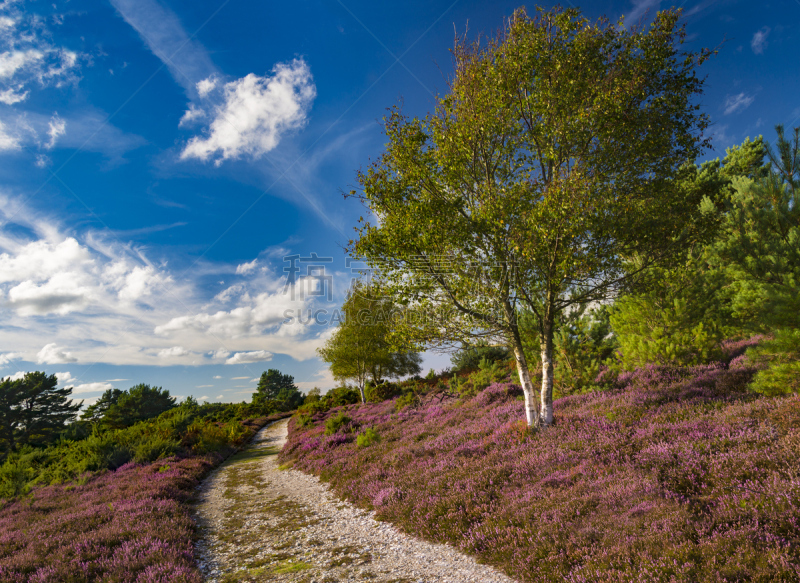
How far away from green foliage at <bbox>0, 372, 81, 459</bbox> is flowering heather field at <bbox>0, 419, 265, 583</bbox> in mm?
24155

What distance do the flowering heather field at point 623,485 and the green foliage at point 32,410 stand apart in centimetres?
3502

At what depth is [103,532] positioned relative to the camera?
8641 millimetres

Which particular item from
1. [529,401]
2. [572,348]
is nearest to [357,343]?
[572,348]

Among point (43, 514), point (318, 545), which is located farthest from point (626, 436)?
point (43, 514)

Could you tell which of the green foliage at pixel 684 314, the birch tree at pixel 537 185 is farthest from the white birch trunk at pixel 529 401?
the green foliage at pixel 684 314

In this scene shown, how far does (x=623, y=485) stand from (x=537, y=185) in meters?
9.18

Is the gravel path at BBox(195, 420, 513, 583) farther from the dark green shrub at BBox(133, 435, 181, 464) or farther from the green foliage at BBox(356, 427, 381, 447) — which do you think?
the dark green shrub at BBox(133, 435, 181, 464)

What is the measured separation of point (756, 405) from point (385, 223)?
444 inches

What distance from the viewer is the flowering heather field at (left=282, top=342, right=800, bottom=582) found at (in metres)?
4.90

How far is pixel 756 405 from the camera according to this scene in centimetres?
883

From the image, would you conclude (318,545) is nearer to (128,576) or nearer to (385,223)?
(128,576)

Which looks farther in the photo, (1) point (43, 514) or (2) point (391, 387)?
(2) point (391, 387)

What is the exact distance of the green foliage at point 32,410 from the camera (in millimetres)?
30812

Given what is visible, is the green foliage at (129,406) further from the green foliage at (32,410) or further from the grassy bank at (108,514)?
the grassy bank at (108,514)
